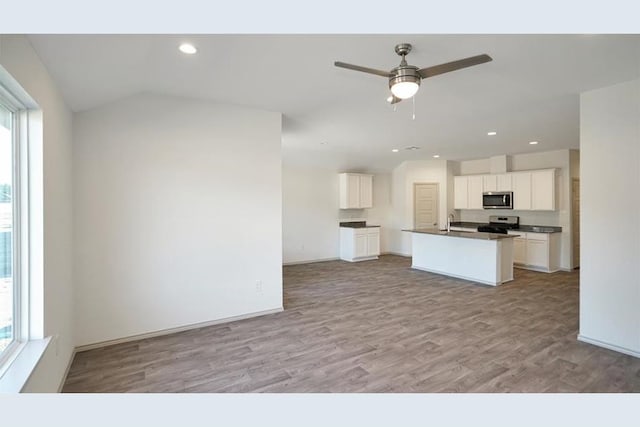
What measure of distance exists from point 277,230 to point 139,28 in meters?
2.93

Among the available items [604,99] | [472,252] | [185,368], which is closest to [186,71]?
[185,368]

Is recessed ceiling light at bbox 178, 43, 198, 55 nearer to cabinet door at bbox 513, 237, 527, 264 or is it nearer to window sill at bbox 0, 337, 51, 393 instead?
window sill at bbox 0, 337, 51, 393

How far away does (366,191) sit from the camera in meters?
8.58

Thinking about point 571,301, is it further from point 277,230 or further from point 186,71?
point 186,71

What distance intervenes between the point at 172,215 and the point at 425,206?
664cm

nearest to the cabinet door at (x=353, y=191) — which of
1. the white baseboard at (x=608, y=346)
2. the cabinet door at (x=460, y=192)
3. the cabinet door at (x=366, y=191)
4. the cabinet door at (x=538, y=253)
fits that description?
the cabinet door at (x=366, y=191)

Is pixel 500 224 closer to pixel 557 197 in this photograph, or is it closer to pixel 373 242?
pixel 557 197

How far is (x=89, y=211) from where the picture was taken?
3.18 meters

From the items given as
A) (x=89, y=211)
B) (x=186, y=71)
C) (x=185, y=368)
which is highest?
(x=186, y=71)

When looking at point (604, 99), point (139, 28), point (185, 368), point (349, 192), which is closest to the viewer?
point (139, 28)

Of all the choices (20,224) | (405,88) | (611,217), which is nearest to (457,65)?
(405,88)

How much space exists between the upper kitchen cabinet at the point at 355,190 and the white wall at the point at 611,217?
17.4 feet

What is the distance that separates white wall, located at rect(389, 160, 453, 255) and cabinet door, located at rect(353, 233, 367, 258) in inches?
50.0

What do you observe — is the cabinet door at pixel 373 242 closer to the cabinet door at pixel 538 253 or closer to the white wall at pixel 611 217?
the cabinet door at pixel 538 253
